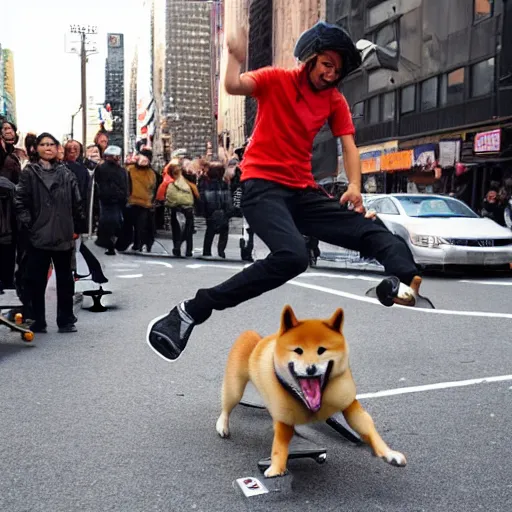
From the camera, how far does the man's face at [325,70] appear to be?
383cm

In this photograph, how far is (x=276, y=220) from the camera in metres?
3.85

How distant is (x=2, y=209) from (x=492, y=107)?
2195 cm

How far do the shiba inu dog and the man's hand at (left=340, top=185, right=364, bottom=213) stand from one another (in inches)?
Result: 32.6

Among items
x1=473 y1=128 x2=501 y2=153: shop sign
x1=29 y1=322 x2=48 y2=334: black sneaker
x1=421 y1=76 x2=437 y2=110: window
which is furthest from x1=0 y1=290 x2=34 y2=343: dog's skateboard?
x1=421 y1=76 x2=437 y2=110: window

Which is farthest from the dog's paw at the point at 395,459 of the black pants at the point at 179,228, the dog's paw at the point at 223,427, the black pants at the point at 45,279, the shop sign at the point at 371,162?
the shop sign at the point at 371,162

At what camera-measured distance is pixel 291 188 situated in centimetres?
399

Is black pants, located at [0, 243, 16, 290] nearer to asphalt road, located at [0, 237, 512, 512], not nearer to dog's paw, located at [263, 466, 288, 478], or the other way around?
asphalt road, located at [0, 237, 512, 512]

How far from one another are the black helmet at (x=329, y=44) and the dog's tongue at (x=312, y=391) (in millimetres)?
1604

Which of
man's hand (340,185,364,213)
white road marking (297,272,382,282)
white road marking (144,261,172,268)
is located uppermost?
man's hand (340,185,364,213)

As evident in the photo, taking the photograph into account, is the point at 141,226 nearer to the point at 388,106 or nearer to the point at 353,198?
the point at 353,198

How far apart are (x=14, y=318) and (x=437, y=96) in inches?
1064

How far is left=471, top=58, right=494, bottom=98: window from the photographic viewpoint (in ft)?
88.5

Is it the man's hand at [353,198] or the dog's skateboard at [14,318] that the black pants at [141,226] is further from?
the man's hand at [353,198]

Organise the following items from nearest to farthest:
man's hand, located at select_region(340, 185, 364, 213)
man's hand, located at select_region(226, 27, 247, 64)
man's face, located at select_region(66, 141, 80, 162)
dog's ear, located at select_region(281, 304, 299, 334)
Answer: dog's ear, located at select_region(281, 304, 299, 334) → man's hand, located at select_region(226, 27, 247, 64) → man's hand, located at select_region(340, 185, 364, 213) → man's face, located at select_region(66, 141, 80, 162)
